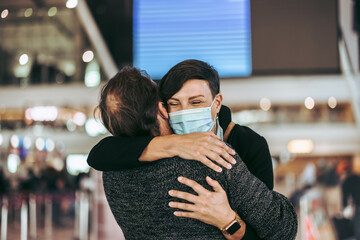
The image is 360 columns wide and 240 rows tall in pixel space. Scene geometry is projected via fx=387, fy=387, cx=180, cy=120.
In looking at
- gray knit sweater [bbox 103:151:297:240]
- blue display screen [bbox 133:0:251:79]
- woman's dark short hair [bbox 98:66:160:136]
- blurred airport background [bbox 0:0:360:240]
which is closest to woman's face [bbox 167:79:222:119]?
woman's dark short hair [bbox 98:66:160:136]

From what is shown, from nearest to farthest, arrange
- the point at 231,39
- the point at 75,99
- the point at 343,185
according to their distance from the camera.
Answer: the point at 343,185 → the point at 231,39 → the point at 75,99

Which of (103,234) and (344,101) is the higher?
(344,101)

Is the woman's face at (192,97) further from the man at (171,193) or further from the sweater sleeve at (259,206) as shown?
the sweater sleeve at (259,206)

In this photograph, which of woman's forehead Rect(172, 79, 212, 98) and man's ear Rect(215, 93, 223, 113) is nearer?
woman's forehead Rect(172, 79, 212, 98)

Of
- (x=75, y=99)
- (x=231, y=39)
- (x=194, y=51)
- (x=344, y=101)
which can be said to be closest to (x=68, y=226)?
(x=75, y=99)

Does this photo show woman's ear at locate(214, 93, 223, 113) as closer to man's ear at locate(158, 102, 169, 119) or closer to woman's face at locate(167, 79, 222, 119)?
woman's face at locate(167, 79, 222, 119)

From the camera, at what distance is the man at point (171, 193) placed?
3.19 feet

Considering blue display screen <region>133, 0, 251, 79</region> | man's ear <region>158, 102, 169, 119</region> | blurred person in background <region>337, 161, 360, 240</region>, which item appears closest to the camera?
man's ear <region>158, 102, 169, 119</region>

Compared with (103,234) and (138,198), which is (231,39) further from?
(138,198)

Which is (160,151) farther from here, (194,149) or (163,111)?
(163,111)

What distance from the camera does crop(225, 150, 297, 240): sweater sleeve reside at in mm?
973

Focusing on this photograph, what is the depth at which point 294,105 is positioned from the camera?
28.9ft

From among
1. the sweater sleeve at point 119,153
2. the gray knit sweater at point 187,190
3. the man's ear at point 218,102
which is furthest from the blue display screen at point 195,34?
the gray knit sweater at point 187,190

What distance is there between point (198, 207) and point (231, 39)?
5496mm
